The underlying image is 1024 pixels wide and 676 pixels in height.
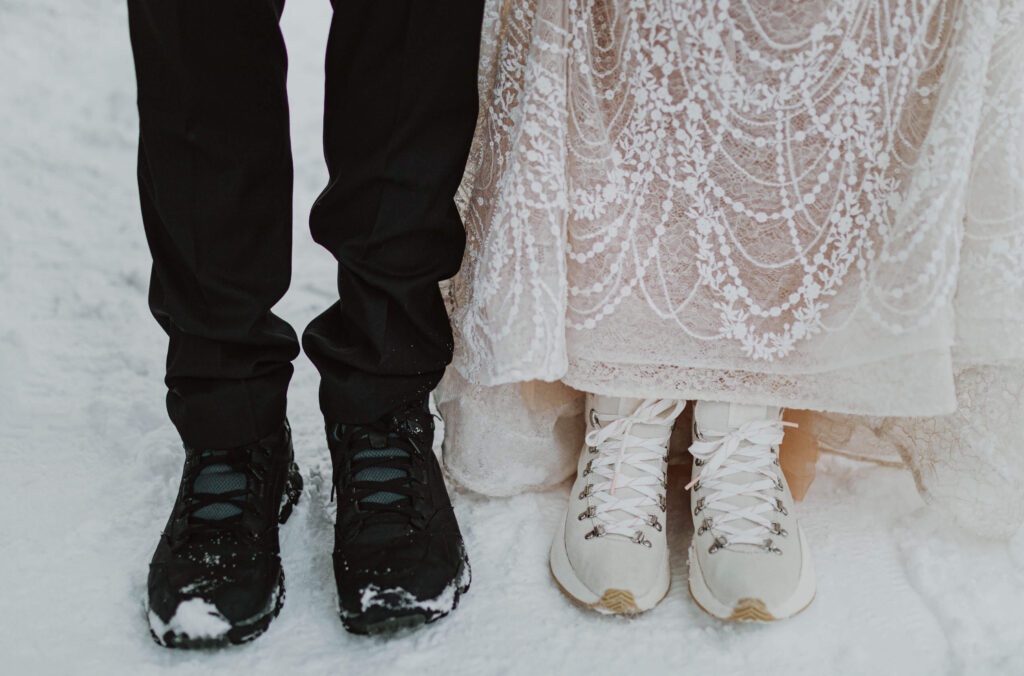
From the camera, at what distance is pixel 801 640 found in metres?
0.59

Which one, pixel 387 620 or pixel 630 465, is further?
pixel 630 465

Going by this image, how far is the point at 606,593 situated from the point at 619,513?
0.25ft

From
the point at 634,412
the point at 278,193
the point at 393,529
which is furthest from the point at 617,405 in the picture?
the point at 278,193

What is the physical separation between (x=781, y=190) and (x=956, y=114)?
0.13 m

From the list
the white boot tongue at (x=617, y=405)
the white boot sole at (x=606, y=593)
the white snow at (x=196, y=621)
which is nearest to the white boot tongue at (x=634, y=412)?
the white boot tongue at (x=617, y=405)

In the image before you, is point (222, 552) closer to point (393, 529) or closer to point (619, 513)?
point (393, 529)

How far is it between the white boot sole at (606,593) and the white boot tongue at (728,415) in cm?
13

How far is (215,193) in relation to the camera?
55 centimetres

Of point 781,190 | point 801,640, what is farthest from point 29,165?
point 801,640

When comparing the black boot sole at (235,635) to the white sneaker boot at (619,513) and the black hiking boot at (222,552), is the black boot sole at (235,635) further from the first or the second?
the white sneaker boot at (619,513)

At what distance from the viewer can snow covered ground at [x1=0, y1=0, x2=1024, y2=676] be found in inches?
22.4

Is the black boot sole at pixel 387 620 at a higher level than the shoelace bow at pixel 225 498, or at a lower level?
lower

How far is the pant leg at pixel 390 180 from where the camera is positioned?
555 millimetres

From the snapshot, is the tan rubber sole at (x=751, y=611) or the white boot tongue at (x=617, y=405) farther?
the white boot tongue at (x=617, y=405)
